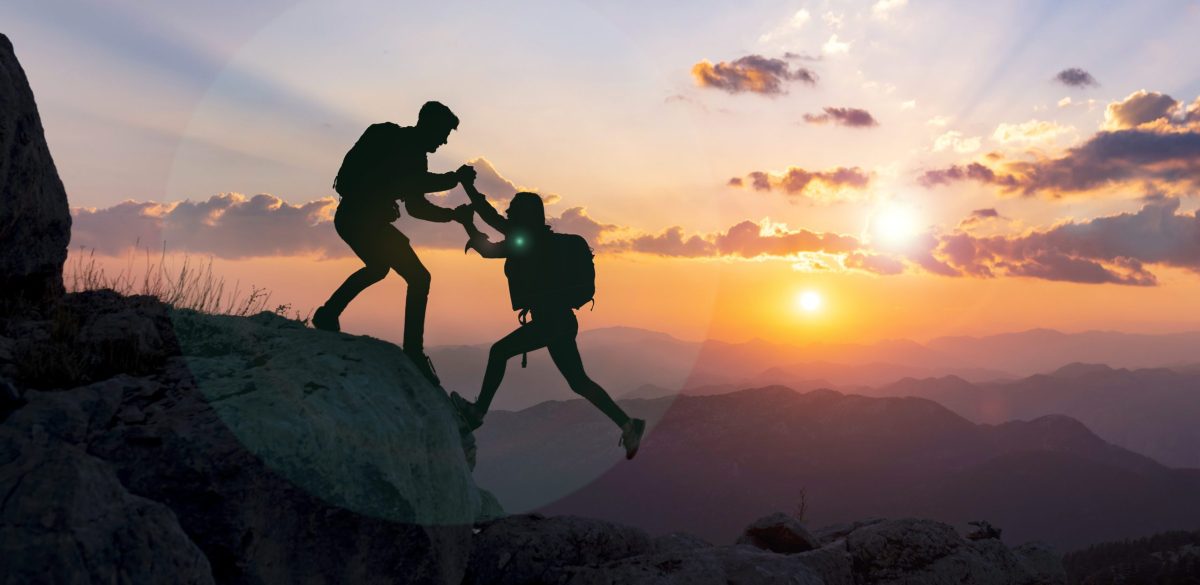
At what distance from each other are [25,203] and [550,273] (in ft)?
18.9

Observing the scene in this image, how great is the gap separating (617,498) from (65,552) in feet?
615

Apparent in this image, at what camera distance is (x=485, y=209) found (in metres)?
9.20

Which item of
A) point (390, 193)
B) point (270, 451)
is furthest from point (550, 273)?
point (270, 451)

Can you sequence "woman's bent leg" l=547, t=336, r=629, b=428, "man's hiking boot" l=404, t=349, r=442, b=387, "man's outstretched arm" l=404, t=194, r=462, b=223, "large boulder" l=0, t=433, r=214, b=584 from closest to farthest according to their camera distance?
"large boulder" l=0, t=433, r=214, b=584
"man's outstretched arm" l=404, t=194, r=462, b=223
"man's hiking boot" l=404, t=349, r=442, b=387
"woman's bent leg" l=547, t=336, r=629, b=428

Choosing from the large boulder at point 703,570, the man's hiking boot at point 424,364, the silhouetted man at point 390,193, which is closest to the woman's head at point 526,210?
the silhouetted man at point 390,193

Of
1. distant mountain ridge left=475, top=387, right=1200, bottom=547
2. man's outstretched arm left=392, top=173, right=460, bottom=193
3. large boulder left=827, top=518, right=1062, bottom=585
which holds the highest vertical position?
man's outstretched arm left=392, top=173, right=460, bottom=193

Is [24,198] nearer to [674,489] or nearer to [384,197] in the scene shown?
[384,197]

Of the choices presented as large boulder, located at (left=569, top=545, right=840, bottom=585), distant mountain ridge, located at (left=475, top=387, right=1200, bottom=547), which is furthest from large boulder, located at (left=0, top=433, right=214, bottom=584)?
distant mountain ridge, located at (left=475, top=387, right=1200, bottom=547)

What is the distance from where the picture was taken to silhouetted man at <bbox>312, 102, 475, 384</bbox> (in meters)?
8.46

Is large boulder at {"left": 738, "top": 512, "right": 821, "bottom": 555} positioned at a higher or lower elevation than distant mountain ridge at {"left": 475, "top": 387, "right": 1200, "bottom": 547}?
higher

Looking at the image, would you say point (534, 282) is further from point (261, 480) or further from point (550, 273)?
point (261, 480)

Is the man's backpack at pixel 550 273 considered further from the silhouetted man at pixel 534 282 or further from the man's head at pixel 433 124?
the man's head at pixel 433 124

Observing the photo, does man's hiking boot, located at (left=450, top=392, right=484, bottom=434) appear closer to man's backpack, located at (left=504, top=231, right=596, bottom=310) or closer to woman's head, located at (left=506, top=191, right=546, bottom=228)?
man's backpack, located at (left=504, top=231, right=596, bottom=310)

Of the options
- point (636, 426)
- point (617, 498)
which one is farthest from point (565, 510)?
point (636, 426)
